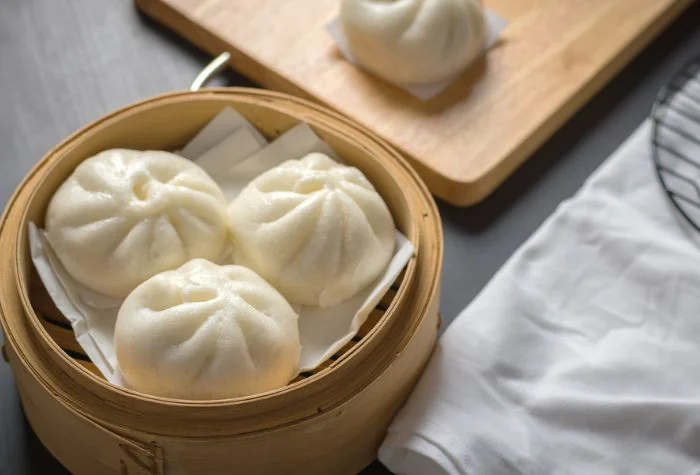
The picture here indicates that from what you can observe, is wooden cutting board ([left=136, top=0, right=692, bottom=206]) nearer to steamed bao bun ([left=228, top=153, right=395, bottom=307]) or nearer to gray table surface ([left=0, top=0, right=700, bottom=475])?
A: gray table surface ([left=0, top=0, right=700, bottom=475])

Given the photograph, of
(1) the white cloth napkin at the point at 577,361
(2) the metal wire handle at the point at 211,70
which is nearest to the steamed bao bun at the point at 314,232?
(1) the white cloth napkin at the point at 577,361

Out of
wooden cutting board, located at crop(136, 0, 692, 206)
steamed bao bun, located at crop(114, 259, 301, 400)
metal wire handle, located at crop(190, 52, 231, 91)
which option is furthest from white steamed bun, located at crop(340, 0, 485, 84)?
steamed bao bun, located at crop(114, 259, 301, 400)

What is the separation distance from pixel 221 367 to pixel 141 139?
0.30 m

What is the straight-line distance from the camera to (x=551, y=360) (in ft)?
2.84

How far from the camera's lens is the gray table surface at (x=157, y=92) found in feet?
3.32

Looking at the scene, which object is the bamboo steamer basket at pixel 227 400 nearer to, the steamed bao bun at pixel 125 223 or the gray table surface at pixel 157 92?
the steamed bao bun at pixel 125 223

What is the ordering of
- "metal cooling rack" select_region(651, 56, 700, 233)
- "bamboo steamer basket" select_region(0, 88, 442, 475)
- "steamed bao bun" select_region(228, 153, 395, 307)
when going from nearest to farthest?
"bamboo steamer basket" select_region(0, 88, 442, 475) → "steamed bao bun" select_region(228, 153, 395, 307) → "metal cooling rack" select_region(651, 56, 700, 233)

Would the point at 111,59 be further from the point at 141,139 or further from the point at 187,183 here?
the point at 187,183

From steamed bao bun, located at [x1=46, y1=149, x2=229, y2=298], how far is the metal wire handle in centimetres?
26

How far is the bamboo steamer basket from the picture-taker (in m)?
0.68

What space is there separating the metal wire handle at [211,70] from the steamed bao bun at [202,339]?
0.38 m

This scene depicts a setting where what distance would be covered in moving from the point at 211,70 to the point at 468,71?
1.05 ft

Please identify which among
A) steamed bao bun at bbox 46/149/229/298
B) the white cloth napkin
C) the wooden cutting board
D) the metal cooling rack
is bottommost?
the white cloth napkin

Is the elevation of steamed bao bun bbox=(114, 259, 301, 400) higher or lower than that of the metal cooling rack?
higher
